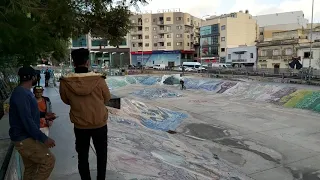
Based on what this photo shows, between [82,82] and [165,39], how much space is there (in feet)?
259

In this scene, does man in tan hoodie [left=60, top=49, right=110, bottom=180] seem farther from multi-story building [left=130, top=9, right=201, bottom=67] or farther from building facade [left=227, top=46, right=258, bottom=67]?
multi-story building [left=130, top=9, right=201, bottom=67]

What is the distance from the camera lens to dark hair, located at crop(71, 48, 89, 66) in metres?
3.36

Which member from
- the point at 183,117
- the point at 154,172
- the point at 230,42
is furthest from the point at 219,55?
the point at 154,172

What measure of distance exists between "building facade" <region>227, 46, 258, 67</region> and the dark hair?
54.2 m

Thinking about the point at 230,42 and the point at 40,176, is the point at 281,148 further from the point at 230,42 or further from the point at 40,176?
the point at 230,42

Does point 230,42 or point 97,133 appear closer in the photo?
point 97,133

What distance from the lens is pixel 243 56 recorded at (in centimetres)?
5738

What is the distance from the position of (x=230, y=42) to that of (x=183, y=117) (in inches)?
2045

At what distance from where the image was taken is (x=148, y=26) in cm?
8144

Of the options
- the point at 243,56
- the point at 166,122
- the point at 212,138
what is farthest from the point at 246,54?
the point at 212,138

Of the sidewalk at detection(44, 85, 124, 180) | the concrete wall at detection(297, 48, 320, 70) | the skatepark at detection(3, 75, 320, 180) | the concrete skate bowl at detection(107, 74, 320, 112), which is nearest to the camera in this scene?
the sidewalk at detection(44, 85, 124, 180)

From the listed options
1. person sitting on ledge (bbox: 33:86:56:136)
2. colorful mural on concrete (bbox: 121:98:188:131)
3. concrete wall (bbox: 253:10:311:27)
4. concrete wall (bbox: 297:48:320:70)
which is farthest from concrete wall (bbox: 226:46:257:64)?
person sitting on ledge (bbox: 33:86:56:136)

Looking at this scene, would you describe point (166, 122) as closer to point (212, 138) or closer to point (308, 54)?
point (212, 138)

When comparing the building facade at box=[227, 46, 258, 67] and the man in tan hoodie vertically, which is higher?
the building facade at box=[227, 46, 258, 67]
